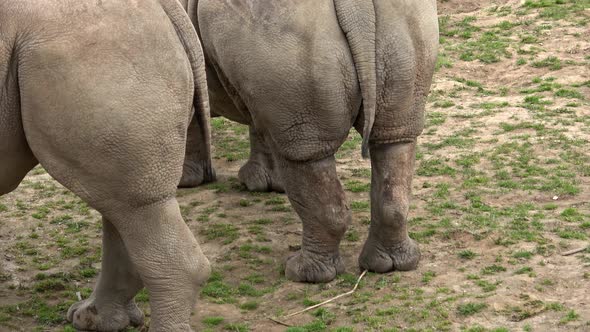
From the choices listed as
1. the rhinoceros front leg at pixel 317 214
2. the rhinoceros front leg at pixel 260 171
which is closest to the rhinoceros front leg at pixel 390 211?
the rhinoceros front leg at pixel 317 214

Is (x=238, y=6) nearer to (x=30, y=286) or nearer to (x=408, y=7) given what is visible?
(x=408, y=7)

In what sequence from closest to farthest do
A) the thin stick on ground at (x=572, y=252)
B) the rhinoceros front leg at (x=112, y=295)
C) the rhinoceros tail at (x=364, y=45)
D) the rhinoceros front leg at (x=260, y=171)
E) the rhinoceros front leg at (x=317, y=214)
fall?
the rhinoceros front leg at (x=112, y=295), the rhinoceros tail at (x=364, y=45), the rhinoceros front leg at (x=317, y=214), the thin stick on ground at (x=572, y=252), the rhinoceros front leg at (x=260, y=171)

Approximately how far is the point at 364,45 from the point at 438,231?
1.63 metres

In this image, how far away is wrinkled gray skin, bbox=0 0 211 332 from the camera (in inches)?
169

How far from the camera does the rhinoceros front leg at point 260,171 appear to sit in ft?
25.4

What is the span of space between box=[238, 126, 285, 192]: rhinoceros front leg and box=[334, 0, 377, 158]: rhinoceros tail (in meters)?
2.30

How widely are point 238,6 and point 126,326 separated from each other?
173cm

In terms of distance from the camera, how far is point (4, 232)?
277 inches

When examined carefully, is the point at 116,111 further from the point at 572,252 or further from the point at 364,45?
the point at 572,252

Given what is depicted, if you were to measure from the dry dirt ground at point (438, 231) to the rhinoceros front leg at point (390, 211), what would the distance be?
4.0 inches

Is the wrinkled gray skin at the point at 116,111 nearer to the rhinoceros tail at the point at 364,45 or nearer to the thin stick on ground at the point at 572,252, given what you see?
the rhinoceros tail at the point at 364,45

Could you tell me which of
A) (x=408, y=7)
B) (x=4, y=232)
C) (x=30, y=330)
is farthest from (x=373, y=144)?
(x=4, y=232)

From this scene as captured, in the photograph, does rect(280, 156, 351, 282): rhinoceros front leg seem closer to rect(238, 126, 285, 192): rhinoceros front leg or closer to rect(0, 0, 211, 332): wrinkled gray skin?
rect(0, 0, 211, 332): wrinkled gray skin

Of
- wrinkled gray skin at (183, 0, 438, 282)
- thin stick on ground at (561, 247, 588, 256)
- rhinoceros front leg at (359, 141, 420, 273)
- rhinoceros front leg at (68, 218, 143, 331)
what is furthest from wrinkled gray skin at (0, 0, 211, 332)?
thin stick on ground at (561, 247, 588, 256)
